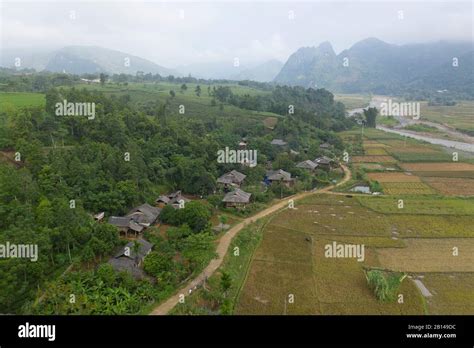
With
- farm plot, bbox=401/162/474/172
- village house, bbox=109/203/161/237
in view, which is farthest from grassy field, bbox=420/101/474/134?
village house, bbox=109/203/161/237

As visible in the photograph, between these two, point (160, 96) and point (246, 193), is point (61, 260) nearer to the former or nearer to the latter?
point (246, 193)

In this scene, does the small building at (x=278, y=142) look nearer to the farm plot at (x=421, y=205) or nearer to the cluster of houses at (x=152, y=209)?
the cluster of houses at (x=152, y=209)

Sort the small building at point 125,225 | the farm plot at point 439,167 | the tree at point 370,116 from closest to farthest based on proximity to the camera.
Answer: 1. the small building at point 125,225
2. the farm plot at point 439,167
3. the tree at point 370,116

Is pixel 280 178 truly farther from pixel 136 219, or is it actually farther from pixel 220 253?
pixel 136 219

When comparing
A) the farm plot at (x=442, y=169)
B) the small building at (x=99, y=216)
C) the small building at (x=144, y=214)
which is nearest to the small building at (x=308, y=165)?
the farm plot at (x=442, y=169)

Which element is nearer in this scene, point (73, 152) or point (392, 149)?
point (73, 152)

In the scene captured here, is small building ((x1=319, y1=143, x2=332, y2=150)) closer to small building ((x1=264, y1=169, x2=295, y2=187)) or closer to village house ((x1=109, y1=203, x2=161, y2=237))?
small building ((x1=264, y1=169, x2=295, y2=187))
